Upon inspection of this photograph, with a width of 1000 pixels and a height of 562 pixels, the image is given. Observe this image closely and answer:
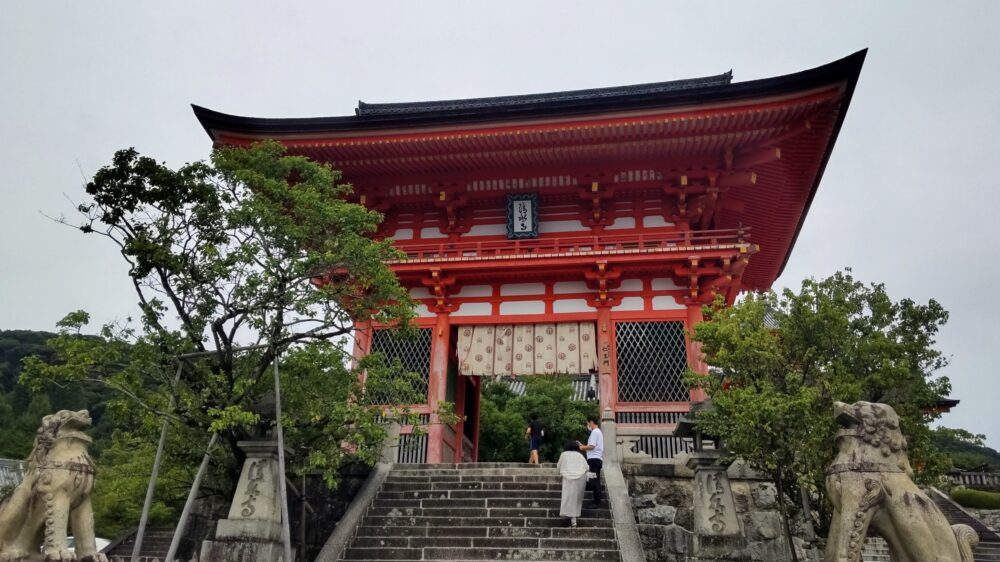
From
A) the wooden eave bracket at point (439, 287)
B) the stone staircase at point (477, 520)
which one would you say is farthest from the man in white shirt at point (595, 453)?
the wooden eave bracket at point (439, 287)

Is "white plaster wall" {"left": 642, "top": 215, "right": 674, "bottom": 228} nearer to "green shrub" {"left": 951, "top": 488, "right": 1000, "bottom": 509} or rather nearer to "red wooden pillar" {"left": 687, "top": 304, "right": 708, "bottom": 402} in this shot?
"red wooden pillar" {"left": 687, "top": 304, "right": 708, "bottom": 402}

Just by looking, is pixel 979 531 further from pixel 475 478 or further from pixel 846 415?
pixel 846 415

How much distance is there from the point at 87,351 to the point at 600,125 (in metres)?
9.38

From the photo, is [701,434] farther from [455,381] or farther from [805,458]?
[455,381]

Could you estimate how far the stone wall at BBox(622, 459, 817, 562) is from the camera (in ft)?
28.8

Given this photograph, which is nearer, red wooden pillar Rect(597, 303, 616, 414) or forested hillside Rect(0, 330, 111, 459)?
red wooden pillar Rect(597, 303, 616, 414)

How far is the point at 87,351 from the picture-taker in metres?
7.17

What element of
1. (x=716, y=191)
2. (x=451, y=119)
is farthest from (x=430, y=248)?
(x=716, y=191)

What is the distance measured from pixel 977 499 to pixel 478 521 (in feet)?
55.0

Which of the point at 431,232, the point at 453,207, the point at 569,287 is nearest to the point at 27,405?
the point at 431,232

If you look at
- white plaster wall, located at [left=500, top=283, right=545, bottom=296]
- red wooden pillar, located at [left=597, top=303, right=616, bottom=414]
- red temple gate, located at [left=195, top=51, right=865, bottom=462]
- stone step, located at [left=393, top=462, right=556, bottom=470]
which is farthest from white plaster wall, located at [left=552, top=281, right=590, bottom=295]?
stone step, located at [left=393, top=462, right=556, bottom=470]

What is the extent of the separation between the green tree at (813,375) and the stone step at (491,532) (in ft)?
6.72

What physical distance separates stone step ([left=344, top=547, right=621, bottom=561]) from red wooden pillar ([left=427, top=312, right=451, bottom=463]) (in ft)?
12.0

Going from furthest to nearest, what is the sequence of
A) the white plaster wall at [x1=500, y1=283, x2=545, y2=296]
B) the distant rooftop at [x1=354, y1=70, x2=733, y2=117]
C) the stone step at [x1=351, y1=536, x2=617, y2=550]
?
the distant rooftop at [x1=354, y1=70, x2=733, y2=117] < the white plaster wall at [x1=500, y1=283, x2=545, y2=296] < the stone step at [x1=351, y1=536, x2=617, y2=550]
